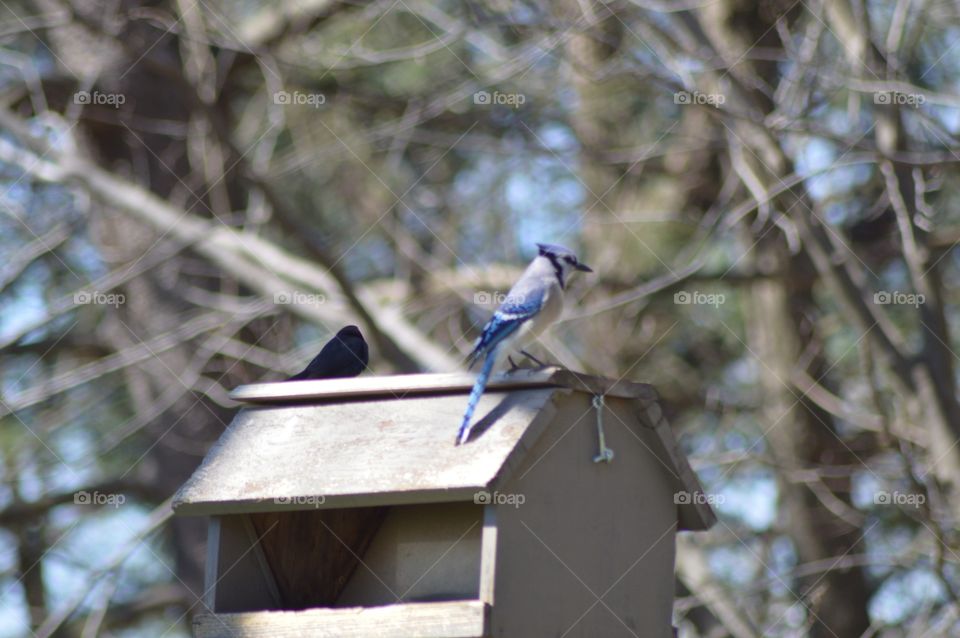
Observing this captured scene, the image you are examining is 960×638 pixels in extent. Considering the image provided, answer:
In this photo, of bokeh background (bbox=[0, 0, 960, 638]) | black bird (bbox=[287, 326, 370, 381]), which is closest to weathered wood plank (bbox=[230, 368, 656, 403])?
black bird (bbox=[287, 326, 370, 381])

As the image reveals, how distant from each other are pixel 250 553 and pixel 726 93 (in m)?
3.79

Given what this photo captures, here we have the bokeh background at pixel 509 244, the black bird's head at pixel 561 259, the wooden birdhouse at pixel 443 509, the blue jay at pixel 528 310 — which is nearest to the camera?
the wooden birdhouse at pixel 443 509

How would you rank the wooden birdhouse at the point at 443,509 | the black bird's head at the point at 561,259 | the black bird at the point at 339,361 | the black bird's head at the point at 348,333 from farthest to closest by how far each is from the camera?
the black bird's head at the point at 348,333, the black bird at the point at 339,361, the black bird's head at the point at 561,259, the wooden birdhouse at the point at 443,509

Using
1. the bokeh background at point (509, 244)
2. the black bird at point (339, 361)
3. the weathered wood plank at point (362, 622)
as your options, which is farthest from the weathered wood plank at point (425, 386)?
the bokeh background at point (509, 244)

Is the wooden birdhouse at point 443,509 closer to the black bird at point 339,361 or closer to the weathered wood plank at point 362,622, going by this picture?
the weathered wood plank at point 362,622

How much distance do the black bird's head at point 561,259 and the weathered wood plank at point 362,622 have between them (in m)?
1.22

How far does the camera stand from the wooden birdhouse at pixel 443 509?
→ 3.12m

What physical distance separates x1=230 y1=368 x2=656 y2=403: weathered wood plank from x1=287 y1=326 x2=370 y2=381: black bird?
0.67 metres

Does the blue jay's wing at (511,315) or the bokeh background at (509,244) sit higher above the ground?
the bokeh background at (509,244)

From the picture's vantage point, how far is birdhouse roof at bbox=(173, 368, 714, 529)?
315 centimetres

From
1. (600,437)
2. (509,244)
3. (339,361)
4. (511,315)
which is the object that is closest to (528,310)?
(511,315)

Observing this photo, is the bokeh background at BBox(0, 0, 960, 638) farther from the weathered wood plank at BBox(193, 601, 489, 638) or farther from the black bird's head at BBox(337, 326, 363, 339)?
the weathered wood plank at BBox(193, 601, 489, 638)

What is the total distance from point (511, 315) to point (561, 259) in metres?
0.40

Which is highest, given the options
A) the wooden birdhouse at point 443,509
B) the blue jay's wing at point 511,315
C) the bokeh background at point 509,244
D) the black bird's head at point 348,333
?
the bokeh background at point 509,244
